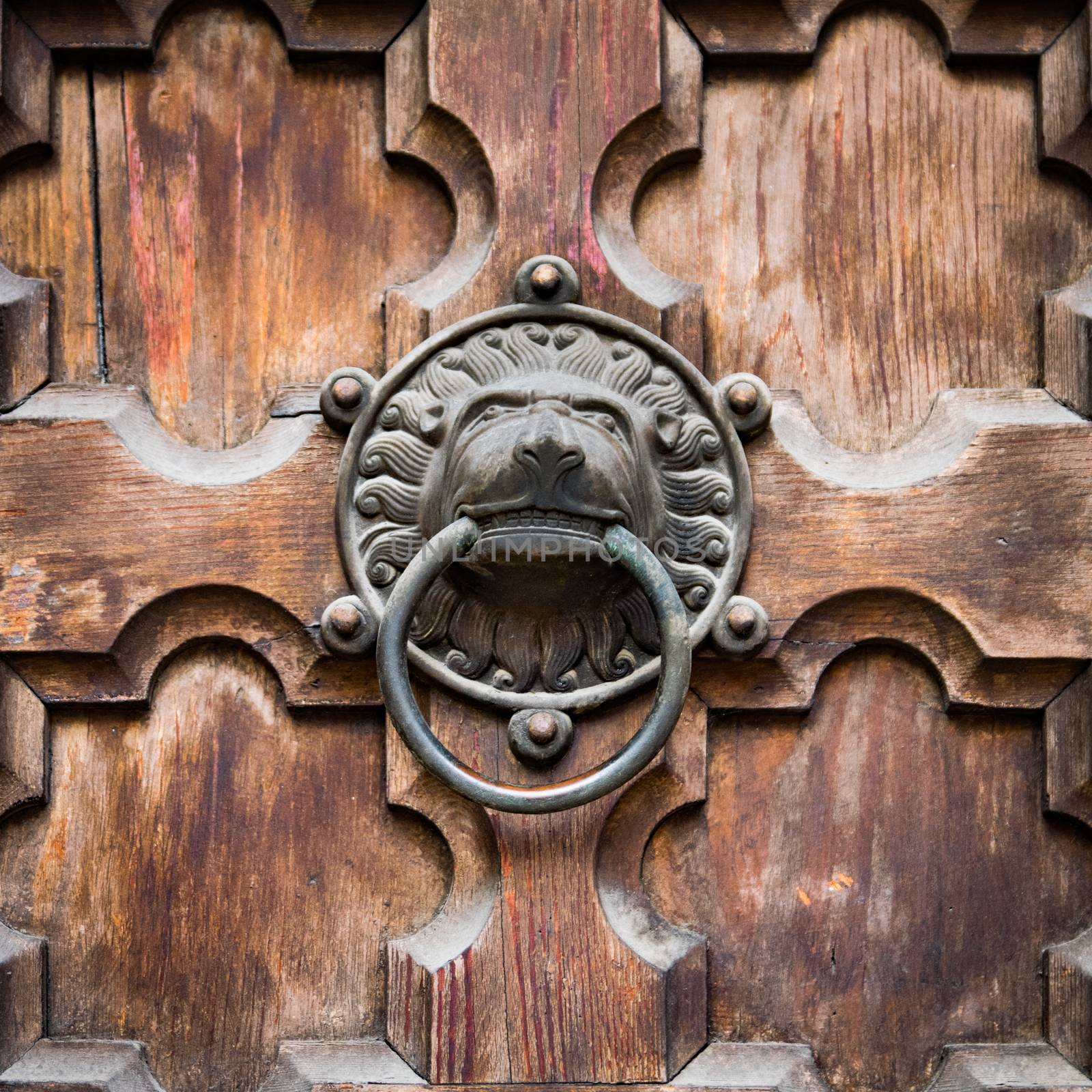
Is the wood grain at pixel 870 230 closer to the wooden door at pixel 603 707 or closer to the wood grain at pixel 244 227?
the wooden door at pixel 603 707

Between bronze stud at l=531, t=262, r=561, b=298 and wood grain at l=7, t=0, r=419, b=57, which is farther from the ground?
wood grain at l=7, t=0, r=419, b=57

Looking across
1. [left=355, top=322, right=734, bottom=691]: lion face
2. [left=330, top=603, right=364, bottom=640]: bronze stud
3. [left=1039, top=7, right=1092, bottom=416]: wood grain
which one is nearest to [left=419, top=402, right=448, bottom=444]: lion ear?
[left=355, top=322, right=734, bottom=691]: lion face

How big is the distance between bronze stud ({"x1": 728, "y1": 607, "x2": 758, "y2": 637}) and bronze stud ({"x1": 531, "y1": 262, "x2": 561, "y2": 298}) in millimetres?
219

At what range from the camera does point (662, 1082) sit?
854 mm

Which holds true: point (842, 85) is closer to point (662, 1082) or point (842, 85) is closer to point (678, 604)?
point (678, 604)

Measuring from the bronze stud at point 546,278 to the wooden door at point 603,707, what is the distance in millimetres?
23

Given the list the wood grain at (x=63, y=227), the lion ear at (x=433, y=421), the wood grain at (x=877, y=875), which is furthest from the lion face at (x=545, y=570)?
the wood grain at (x=63, y=227)

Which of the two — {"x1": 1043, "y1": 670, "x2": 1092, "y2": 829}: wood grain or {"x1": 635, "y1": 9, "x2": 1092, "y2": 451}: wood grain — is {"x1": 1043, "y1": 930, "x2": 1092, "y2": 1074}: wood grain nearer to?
{"x1": 1043, "y1": 670, "x2": 1092, "y2": 829}: wood grain

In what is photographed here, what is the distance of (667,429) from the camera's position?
0.89 m

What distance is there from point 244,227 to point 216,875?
401 millimetres

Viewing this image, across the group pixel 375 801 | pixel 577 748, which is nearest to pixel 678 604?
pixel 577 748

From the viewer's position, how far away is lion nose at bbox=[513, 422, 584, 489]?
80cm

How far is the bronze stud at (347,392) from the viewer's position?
894mm

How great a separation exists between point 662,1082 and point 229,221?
58 cm
